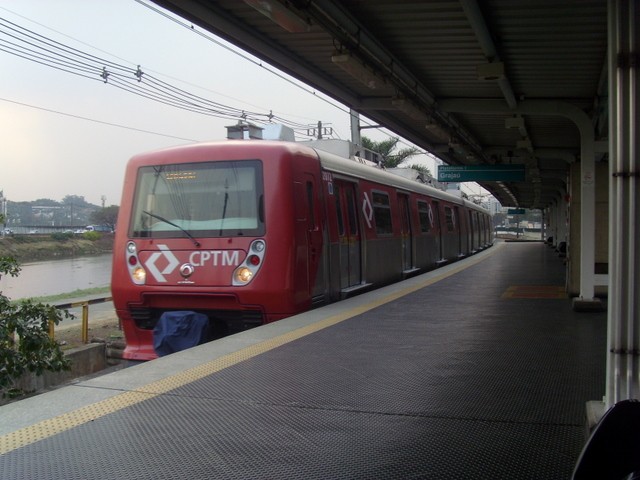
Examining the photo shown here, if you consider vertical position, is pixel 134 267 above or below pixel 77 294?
above

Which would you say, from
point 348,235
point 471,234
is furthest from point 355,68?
point 471,234

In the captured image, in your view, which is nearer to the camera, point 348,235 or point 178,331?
point 178,331

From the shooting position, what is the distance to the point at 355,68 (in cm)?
689

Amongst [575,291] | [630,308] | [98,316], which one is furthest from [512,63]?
[98,316]

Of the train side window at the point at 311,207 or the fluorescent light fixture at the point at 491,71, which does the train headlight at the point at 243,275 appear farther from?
the fluorescent light fixture at the point at 491,71

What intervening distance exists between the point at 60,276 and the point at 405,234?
34.2 ft

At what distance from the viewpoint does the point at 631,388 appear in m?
3.04

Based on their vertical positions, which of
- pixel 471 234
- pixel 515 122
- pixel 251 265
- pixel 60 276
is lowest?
pixel 60 276

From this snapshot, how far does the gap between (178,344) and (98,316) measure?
10237 millimetres

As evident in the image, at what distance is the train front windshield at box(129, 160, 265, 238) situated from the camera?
7.33m

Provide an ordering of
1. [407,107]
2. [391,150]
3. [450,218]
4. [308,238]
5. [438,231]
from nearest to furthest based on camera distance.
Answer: [308,238], [407,107], [438,231], [450,218], [391,150]

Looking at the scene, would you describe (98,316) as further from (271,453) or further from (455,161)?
(271,453)

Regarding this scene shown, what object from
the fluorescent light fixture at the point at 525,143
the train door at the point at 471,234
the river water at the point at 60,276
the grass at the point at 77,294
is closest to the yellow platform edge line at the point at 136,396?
the fluorescent light fixture at the point at 525,143

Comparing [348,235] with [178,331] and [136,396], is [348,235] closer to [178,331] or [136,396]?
[178,331]
